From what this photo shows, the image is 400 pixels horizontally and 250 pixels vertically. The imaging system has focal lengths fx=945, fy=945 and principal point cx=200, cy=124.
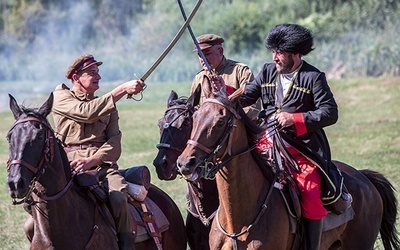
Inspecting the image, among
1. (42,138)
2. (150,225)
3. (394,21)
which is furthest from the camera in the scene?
(394,21)

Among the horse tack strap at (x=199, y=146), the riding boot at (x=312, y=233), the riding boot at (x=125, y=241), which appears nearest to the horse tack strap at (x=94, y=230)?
the riding boot at (x=125, y=241)

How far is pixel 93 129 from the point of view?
9.08 metres

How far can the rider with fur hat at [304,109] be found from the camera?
8.84 meters

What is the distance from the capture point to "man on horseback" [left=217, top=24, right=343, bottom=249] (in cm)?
883

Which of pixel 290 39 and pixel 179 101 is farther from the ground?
pixel 290 39

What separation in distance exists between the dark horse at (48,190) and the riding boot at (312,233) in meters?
1.80

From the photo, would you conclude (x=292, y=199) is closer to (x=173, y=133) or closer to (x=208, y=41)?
(x=173, y=133)

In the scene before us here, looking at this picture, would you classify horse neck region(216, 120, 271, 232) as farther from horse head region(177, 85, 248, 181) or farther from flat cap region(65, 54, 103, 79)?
flat cap region(65, 54, 103, 79)

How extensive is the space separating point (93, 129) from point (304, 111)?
2.03 metres

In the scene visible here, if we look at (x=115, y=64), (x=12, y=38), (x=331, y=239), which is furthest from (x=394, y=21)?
(x=331, y=239)

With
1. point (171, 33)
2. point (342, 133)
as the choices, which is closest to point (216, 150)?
point (342, 133)

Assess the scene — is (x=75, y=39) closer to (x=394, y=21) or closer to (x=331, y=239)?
(x=394, y=21)

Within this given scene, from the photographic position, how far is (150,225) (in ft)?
30.8

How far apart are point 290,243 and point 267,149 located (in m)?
0.92
